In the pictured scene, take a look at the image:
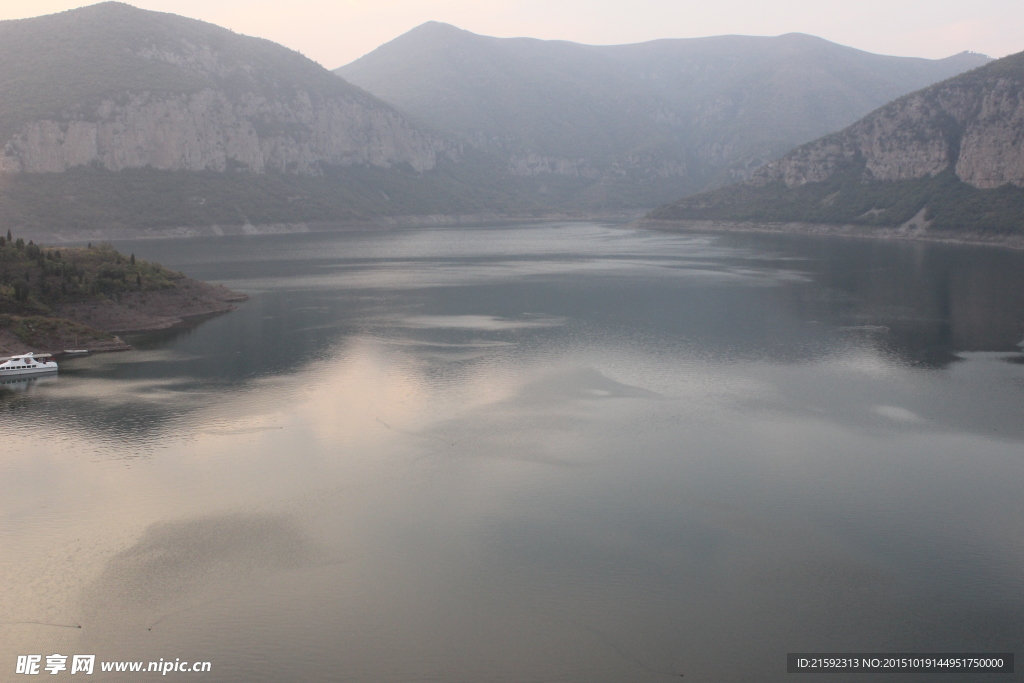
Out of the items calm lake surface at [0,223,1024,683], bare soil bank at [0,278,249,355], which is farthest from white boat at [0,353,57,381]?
bare soil bank at [0,278,249,355]

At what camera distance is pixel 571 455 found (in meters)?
38.0

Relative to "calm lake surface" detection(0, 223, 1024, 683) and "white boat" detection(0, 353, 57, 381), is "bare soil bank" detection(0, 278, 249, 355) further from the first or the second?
"white boat" detection(0, 353, 57, 381)

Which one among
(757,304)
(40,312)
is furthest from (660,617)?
(757,304)

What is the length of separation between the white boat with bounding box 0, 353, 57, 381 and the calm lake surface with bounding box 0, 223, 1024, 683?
85.3 inches

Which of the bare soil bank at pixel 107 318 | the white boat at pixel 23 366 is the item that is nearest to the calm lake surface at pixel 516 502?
the white boat at pixel 23 366

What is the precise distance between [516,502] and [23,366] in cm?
3815

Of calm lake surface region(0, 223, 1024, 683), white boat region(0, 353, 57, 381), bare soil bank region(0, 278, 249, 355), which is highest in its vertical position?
bare soil bank region(0, 278, 249, 355)

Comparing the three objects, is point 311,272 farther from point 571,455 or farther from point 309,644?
point 309,644

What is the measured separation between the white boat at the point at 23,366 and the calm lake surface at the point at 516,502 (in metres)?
2.17

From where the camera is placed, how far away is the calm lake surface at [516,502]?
75.9 ft

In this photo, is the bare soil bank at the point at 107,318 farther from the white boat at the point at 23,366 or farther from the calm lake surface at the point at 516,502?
the white boat at the point at 23,366

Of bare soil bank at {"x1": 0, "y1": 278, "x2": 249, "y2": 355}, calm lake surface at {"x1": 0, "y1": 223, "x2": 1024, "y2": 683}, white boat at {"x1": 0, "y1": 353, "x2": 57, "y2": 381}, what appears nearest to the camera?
calm lake surface at {"x1": 0, "y1": 223, "x2": 1024, "y2": 683}

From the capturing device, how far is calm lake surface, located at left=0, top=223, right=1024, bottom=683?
910 inches

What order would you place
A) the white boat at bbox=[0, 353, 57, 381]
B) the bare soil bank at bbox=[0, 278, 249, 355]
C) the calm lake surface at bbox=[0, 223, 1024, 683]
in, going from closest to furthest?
1. the calm lake surface at bbox=[0, 223, 1024, 683]
2. the white boat at bbox=[0, 353, 57, 381]
3. the bare soil bank at bbox=[0, 278, 249, 355]
